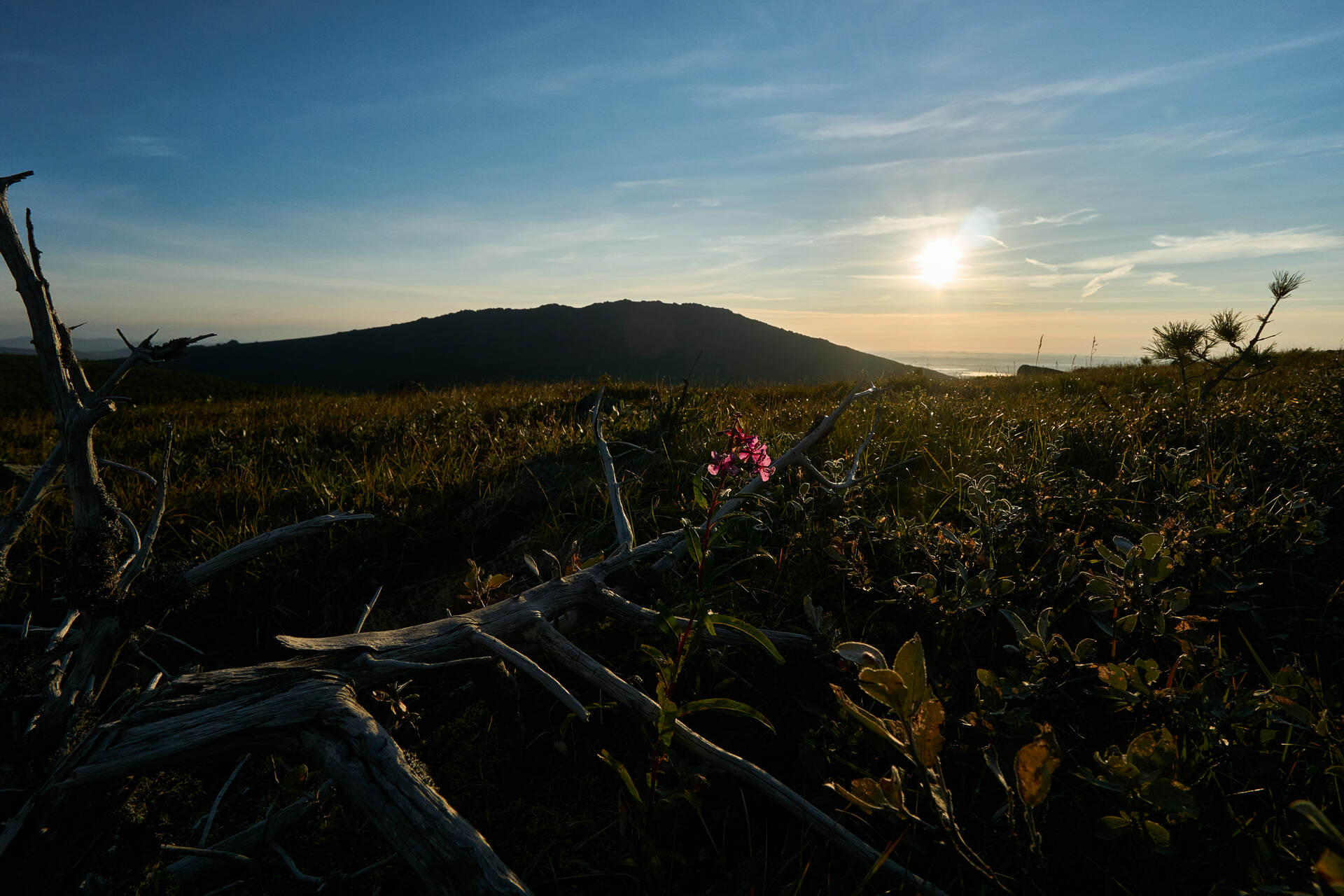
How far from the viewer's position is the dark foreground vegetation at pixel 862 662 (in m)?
1.43

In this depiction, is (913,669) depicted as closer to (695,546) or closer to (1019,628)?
(695,546)

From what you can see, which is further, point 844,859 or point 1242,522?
point 1242,522

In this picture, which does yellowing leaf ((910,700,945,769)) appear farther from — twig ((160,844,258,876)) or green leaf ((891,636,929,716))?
twig ((160,844,258,876))

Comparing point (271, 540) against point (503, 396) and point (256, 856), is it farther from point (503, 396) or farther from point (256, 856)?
point (503, 396)

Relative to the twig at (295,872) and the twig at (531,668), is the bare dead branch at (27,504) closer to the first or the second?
the twig at (295,872)

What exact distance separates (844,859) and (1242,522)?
2.24 meters

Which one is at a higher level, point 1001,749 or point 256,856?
point 1001,749

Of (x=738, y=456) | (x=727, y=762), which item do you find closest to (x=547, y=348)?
(x=738, y=456)

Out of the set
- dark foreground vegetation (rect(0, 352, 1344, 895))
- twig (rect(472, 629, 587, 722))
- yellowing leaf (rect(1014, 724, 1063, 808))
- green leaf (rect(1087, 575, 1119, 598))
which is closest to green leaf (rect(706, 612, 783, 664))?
dark foreground vegetation (rect(0, 352, 1344, 895))

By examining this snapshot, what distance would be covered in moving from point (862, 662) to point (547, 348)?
66.2 m

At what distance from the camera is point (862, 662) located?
5.42 feet

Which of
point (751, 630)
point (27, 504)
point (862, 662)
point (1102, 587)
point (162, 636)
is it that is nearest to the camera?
point (751, 630)

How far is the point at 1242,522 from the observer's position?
2.46 m

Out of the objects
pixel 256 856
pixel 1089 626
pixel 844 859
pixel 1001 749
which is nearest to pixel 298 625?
pixel 256 856
